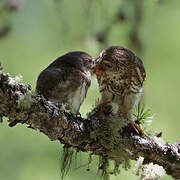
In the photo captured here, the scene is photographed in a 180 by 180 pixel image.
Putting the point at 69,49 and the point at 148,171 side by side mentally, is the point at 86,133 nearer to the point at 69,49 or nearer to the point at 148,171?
the point at 148,171

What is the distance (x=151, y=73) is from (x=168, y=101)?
464 mm

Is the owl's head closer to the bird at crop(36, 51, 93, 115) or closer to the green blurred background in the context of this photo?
the bird at crop(36, 51, 93, 115)

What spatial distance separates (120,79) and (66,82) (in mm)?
425

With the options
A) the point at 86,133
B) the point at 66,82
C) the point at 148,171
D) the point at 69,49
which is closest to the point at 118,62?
the point at 66,82

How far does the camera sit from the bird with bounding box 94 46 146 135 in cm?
296

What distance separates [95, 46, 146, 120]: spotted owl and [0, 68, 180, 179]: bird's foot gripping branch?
0.29 meters

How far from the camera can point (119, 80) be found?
2.98 metres

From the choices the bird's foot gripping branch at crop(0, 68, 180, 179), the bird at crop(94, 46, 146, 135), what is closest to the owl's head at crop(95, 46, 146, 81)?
the bird at crop(94, 46, 146, 135)

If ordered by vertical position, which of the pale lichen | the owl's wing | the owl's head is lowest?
the pale lichen

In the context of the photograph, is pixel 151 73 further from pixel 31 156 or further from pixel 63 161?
pixel 63 161

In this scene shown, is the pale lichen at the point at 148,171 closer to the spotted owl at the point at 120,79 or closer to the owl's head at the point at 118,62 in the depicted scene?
the spotted owl at the point at 120,79

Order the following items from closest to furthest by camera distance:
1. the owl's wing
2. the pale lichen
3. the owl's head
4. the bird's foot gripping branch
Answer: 1. the bird's foot gripping branch
2. the pale lichen
3. the owl's wing
4. the owl's head

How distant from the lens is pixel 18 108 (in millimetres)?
2010

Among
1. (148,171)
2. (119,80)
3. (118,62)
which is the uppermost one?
(118,62)
